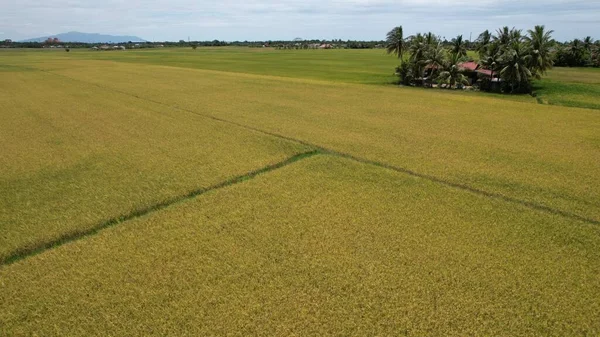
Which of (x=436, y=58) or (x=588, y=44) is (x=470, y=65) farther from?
(x=588, y=44)

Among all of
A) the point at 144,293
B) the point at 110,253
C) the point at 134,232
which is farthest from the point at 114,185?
the point at 144,293

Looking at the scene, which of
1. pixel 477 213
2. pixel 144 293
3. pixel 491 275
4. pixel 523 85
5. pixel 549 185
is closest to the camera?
pixel 144 293

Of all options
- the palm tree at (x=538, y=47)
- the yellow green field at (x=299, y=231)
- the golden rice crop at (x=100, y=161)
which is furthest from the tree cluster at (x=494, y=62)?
the golden rice crop at (x=100, y=161)

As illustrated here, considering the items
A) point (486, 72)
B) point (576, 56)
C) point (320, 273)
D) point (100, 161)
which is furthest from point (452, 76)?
point (576, 56)

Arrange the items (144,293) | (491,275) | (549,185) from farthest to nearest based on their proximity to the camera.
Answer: (549,185), (491,275), (144,293)

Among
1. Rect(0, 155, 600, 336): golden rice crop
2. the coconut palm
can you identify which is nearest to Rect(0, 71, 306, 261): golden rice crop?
Rect(0, 155, 600, 336): golden rice crop

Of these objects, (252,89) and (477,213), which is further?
(252,89)

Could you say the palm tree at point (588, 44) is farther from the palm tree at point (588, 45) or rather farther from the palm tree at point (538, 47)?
the palm tree at point (538, 47)

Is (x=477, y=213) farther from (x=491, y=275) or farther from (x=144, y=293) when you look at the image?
(x=144, y=293)
